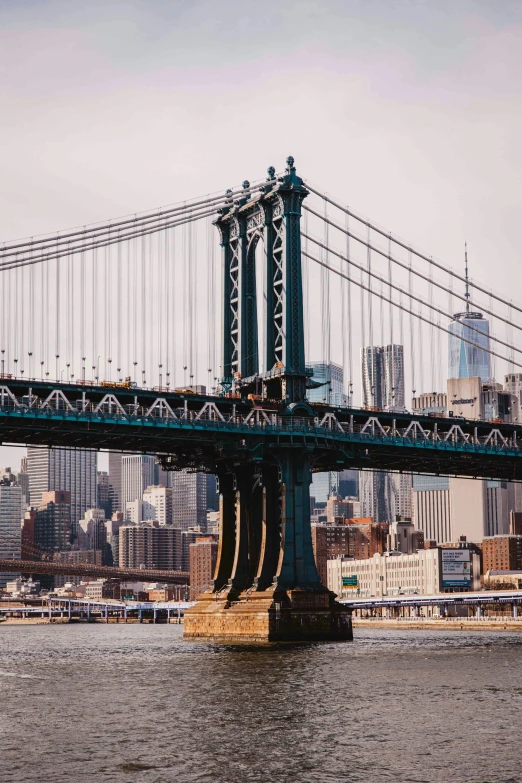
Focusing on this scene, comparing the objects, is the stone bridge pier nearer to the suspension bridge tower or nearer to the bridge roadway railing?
the suspension bridge tower

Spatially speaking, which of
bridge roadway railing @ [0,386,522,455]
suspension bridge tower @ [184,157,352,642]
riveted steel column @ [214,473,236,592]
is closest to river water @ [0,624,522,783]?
suspension bridge tower @ [184,157,352,642]

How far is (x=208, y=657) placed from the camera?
313 ft

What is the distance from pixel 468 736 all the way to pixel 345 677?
26.2 meters

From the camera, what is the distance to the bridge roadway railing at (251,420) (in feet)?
354

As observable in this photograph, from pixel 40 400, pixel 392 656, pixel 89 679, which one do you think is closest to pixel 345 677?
pixel 89 679

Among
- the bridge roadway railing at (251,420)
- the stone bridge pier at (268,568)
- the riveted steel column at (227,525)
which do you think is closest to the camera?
the bridge roadway railing at (251,420)

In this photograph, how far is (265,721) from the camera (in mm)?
56031

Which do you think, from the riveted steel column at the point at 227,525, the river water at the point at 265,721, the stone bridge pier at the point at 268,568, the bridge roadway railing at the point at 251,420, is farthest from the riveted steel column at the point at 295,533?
the river water at the point at 265,721

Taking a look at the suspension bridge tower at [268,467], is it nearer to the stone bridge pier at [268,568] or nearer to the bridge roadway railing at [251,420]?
the stone bridge pier at [268,568]

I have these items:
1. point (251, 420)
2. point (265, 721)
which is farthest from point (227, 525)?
point (265, 721)

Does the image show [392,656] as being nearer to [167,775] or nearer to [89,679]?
[89,679]

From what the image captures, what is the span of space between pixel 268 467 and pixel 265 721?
62.5m

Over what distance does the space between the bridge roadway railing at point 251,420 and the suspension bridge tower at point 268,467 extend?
1221mm

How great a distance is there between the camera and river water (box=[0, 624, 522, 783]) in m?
44.7
